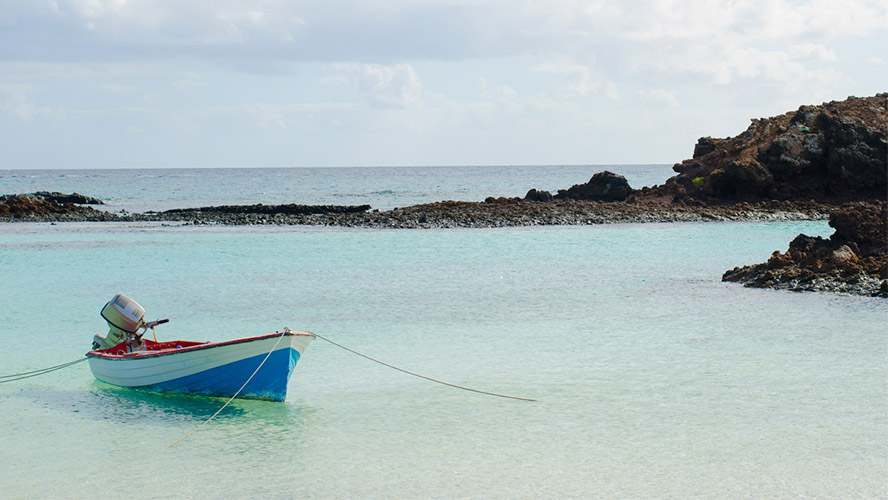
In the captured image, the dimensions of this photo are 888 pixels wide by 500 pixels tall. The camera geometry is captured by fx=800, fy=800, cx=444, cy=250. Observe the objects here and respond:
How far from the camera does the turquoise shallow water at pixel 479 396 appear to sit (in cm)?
781

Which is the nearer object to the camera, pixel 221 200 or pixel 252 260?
pixel 252 260

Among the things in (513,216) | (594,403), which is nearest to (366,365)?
(594,403)

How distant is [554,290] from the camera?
20078 millimetres

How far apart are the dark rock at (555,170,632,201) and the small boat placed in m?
41.5

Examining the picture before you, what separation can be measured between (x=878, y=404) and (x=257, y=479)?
24.6 feet

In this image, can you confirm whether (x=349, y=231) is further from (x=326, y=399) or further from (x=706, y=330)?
(x=326, y=399)

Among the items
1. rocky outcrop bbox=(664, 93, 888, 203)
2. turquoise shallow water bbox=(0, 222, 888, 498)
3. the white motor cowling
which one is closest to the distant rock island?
rocky outcrop bbox=(664, 93, 888, 203)

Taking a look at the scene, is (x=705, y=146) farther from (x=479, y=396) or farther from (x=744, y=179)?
(x=479, y=396)

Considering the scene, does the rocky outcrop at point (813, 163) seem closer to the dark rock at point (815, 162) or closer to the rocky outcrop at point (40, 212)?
the dark rock at point (815, 162)

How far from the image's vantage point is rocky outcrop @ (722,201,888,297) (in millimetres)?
18312

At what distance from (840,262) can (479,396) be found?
12.5 m

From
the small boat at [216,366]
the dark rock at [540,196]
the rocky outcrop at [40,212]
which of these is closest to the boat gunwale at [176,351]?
the small boat at [216,366]

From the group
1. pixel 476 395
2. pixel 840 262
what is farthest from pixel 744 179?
pixel 476 395

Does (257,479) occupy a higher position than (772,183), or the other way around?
(772,183)
